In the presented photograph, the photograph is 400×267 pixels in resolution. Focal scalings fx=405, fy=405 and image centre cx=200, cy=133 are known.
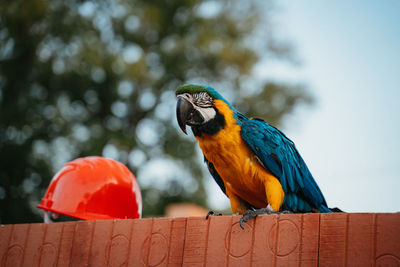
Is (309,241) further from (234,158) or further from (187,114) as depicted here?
(187,114)

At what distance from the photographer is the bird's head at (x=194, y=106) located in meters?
3.14

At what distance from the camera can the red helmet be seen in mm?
3785

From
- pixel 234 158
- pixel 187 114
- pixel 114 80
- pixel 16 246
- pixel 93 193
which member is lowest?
pixel 16 246

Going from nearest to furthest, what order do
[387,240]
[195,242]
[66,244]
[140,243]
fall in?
[387,240]
[195,242]
[140,243]
[66,244]

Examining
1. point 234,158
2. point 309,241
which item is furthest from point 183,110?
point 309,241

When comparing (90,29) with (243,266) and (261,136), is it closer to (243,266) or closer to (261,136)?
(261,136)

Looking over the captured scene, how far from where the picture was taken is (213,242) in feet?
7.97

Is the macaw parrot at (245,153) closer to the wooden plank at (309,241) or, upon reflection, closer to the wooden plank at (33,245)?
the wooden plank at (309,241)

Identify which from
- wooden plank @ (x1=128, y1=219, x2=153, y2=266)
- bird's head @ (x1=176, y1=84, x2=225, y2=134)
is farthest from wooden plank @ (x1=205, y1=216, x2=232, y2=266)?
bird's head @ (x1=176, y1=84, x2=225, y2=134)

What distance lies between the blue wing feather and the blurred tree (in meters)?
8.39

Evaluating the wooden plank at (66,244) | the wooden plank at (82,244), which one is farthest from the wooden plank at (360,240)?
the wooden plank at (66,244)

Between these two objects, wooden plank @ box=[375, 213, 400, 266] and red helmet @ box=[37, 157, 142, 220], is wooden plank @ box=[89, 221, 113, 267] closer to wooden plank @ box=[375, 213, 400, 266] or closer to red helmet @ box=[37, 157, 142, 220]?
red helmet @ box=[37, 157, 142, 220]

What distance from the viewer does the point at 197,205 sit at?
1293cm

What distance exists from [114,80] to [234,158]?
9434mm
